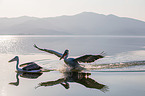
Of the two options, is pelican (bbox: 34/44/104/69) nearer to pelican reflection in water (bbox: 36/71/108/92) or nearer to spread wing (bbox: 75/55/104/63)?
spread wing (bbox: 75/55/104/63)

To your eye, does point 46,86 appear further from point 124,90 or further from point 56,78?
point 124,90

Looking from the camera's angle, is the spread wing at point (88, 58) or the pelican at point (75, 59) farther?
the pelican at point (75, 59)

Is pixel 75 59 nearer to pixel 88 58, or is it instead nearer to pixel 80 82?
pixel 88 58

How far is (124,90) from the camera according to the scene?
12.2 metres

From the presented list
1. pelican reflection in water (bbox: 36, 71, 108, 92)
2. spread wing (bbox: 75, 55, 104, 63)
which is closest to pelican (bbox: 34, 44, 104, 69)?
spread wing (bbox: 75, 55, 104, 63)

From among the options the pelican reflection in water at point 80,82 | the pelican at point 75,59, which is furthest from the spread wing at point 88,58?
the pelican reflection in water at point 80,82

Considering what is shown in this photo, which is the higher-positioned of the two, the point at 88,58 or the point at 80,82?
the point at 88,58

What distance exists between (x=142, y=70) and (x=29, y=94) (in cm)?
1106

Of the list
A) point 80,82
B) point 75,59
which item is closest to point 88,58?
point 75,59

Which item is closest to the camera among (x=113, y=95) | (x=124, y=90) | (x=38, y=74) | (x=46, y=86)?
(x=113, y=95)

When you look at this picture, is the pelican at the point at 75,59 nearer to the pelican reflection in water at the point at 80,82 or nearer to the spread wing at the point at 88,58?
the spread wing at the point at 88,58

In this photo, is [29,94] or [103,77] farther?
[103,77]

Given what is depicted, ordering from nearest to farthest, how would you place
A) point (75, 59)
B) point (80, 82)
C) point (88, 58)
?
1. point (80, 82)
2. point (88, 58)
3. point (75, 59)

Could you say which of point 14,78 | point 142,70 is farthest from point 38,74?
point 142,70
